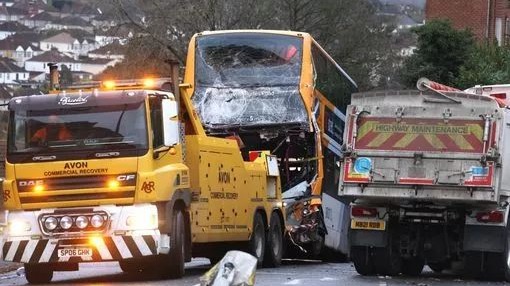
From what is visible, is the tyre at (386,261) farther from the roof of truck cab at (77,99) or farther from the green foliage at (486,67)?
the green foliage at (486,67)

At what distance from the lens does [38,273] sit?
16.3 m

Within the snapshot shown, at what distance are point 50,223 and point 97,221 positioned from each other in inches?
25.6

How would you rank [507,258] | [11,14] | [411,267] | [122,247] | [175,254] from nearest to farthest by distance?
[122,247] → [175,254] → [507,258] → [411,267] → [11,14]

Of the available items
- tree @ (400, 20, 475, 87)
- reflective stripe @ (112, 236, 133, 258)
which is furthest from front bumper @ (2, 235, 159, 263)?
tree @ (400, 20, 475, 87)

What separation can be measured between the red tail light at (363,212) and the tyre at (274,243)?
3.26 metres

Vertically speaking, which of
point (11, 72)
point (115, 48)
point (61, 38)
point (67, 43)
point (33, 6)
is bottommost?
point (115, 48)

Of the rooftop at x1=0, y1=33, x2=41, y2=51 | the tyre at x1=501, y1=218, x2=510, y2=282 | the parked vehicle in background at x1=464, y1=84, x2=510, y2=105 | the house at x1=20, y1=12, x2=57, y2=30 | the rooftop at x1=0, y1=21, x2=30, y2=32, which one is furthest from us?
the house at x1=20, y1=12, x2=57, y2=30

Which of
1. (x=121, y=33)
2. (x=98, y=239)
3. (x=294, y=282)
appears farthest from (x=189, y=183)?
(x=121, y=33)

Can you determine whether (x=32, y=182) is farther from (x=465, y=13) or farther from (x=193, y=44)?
(x=465, y=13)

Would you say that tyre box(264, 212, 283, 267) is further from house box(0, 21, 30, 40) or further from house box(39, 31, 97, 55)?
house box(0, 21, 30, 40)

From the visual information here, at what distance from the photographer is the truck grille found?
15.2 m

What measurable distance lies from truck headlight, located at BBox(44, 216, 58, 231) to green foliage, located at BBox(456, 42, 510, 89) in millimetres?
21671

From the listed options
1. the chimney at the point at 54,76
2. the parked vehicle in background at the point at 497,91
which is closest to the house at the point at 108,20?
the parked vehicle in background at the point at 497,91

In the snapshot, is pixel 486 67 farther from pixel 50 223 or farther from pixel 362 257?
pixel 50 223
